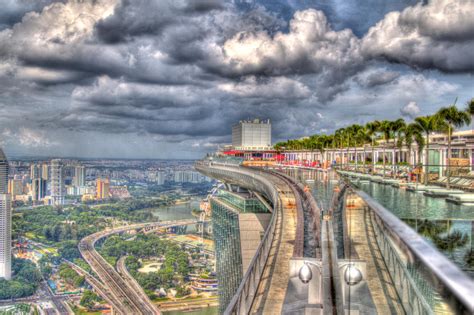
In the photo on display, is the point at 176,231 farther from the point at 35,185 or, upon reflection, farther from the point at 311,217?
the point at 311,217

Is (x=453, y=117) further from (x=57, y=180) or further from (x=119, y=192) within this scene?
(x=119, y=192)

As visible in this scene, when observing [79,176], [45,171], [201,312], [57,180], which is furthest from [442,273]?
[79,176]

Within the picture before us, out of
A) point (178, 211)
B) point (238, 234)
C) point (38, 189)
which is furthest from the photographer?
point (178, 211)

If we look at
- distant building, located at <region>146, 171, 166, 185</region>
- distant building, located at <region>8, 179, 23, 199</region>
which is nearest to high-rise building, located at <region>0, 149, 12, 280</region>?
distant building, located at <region>8, 179, 23, 199</region>

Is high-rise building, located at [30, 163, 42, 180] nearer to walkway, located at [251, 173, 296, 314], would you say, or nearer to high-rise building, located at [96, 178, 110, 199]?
high-rise building, located at [96, 178, 110, 199]

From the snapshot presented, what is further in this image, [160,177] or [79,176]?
[160,177]

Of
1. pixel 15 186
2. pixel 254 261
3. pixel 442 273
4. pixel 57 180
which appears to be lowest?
pixel 15 186

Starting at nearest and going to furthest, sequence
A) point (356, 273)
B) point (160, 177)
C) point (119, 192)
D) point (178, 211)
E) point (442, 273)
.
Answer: point (442, 273), point (356, 273), point (178, 211), point (119, 192), point (160, 177)
